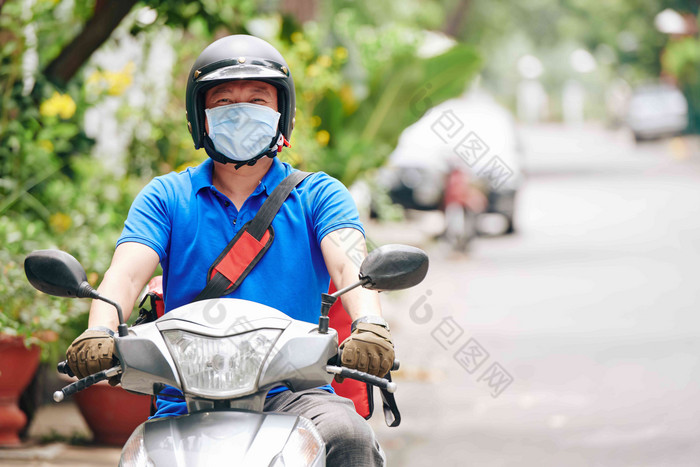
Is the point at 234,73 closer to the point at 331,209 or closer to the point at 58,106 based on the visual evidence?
the point at 331,209

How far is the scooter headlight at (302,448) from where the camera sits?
7.64 ft

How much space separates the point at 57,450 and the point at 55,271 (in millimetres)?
3634

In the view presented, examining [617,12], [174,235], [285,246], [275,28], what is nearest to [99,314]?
[174,235]

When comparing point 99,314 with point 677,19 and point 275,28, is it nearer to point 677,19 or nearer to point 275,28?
point 275,28

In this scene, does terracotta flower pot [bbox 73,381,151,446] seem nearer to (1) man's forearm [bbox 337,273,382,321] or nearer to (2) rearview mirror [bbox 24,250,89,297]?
(1) man's forearm [bbox 337,273,382,321]

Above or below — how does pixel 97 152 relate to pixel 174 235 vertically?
above

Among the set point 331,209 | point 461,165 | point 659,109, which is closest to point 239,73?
point 331,209

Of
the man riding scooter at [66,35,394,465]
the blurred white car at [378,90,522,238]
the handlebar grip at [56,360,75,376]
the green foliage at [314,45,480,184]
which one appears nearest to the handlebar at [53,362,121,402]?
the handlebar grip at [56,360,75,376]

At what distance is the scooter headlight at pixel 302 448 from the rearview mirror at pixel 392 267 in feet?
1.27

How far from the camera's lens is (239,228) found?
3.12 metres

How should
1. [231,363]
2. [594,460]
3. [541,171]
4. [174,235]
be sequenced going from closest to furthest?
[231,363], [174,235], [594,460], [541,171]

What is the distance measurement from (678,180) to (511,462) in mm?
20963

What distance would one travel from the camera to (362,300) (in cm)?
295

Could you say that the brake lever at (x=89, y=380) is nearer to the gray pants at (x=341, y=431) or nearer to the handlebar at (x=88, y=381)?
the handlebar at (x=88, y=381)
